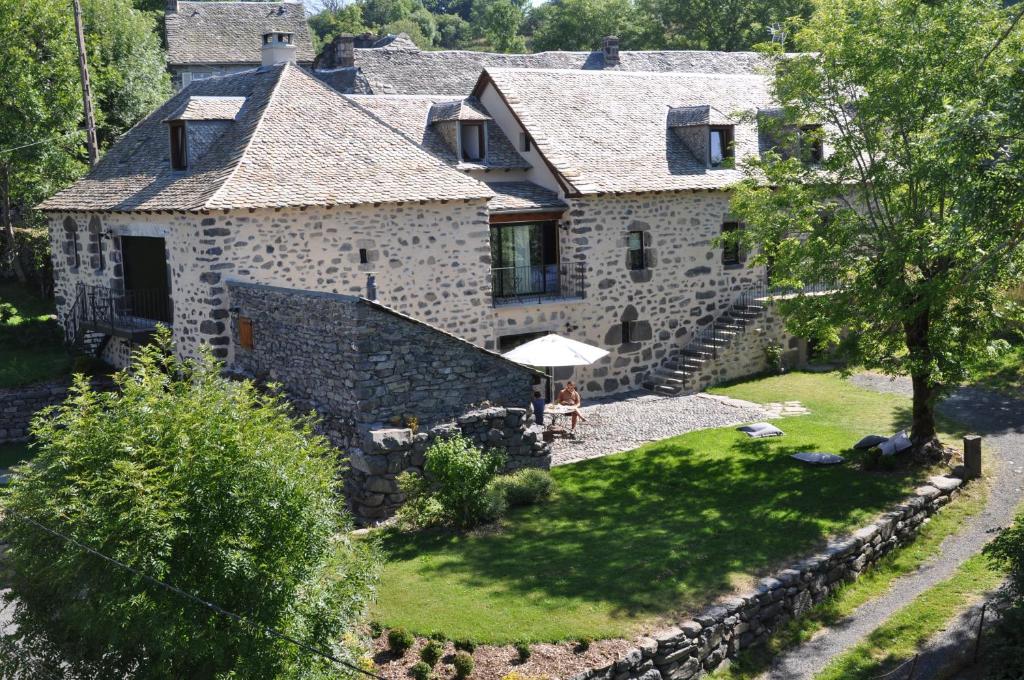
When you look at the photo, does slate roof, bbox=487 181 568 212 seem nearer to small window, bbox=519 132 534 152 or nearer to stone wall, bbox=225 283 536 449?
small window, bbox=519 132 534 152

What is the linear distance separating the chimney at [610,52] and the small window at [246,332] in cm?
2726

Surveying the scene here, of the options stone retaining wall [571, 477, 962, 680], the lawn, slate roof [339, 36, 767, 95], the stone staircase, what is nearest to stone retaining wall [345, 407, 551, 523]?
the lawn

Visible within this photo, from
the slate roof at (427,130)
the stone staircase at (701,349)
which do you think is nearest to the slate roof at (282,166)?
the slate roof at (427,130)

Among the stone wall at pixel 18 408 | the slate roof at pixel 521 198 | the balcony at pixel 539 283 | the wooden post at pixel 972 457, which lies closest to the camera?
the wooden post at pixel 972 457

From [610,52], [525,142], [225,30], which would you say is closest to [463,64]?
[610,52]

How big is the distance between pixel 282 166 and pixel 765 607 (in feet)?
42.6

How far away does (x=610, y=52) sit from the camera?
43281mm

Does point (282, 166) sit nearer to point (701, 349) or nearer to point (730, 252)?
point (701, 349)

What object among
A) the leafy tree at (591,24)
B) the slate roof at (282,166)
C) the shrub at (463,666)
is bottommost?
the shrub at (463,666)

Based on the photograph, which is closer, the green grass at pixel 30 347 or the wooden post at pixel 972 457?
the wooden post at pixel 972 457

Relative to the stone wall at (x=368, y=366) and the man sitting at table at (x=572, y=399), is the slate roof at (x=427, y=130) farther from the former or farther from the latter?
the stone wall at (x=368, y=366)

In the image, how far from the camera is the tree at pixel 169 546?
9250 mm

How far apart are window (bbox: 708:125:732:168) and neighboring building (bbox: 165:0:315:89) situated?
28.1 meters

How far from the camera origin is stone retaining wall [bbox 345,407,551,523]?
55.4 feet
